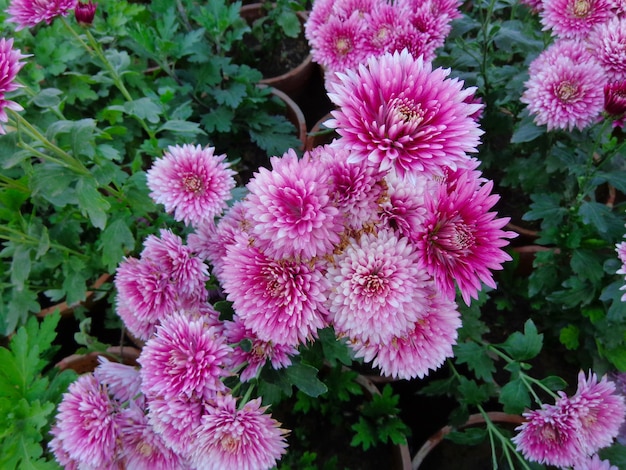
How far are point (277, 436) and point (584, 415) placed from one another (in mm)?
618

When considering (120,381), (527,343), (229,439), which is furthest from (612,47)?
(120,381)

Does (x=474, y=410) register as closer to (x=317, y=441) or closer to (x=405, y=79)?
(x=317, y=441)

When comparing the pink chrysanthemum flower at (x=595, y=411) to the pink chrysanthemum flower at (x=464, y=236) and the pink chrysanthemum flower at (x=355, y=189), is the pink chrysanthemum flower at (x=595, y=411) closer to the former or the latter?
the pink chrysanthemum flower at (x=464, y=236)

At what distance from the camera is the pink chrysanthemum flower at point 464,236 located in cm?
72

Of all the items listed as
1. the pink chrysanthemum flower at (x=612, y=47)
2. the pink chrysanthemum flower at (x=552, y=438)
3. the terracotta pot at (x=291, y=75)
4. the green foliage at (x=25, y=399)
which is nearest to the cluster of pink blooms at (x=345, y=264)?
the green foliage at (x=25, y=399)

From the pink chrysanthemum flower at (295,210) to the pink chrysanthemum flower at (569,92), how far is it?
0.72m

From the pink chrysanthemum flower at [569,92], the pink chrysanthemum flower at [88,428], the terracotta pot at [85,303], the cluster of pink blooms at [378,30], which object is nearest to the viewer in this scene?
the pink chrysanthemum flower at [88,428]

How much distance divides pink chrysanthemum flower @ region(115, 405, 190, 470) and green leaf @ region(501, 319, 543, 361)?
756mm

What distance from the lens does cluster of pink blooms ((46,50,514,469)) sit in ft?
2.28

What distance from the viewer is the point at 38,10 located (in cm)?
119

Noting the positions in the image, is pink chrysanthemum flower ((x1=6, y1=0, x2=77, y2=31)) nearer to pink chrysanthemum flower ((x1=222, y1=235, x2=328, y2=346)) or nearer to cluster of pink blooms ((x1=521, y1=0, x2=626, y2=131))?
pink chrysanthemum flower ((x1=222, y1=235, x2=328, y2=346))

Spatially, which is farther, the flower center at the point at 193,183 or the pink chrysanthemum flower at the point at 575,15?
the pink chrysanthemum flower at the point at 575,15

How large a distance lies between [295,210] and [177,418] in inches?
16.3

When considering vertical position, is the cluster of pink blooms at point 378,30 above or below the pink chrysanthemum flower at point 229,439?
above
